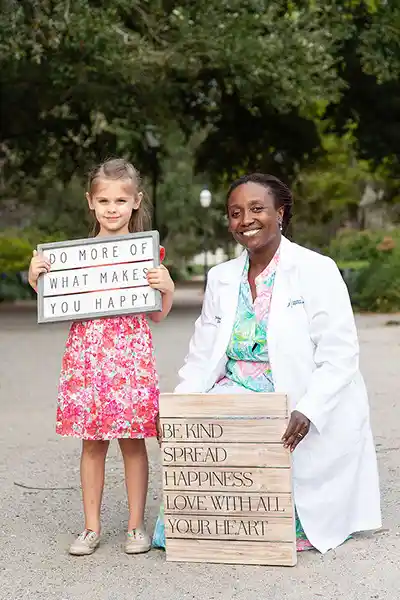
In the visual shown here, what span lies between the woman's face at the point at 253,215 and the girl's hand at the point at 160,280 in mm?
381

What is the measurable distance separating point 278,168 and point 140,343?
20.6 metres

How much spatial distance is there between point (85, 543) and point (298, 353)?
1210 millimetres

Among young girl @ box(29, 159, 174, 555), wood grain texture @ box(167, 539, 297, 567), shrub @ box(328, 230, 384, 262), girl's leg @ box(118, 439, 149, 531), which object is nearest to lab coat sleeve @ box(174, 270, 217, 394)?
young girl @ box(29, 159, 174, 555)

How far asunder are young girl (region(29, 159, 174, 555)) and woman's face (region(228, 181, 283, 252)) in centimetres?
40

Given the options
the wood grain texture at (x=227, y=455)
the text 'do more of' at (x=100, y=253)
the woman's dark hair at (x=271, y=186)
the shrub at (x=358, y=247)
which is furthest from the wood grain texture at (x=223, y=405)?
the shrub at (x=358, y=247)

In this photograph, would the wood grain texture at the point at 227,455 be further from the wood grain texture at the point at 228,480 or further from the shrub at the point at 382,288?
the shrub at the point at 382,288

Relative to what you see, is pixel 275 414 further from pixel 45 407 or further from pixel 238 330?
pixel 45 407

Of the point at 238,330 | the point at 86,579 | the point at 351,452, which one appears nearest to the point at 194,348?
the point at 238,330

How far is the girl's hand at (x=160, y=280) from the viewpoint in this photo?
438 cm

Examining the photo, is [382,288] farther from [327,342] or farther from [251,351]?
[327,342]

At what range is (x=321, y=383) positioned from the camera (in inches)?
169

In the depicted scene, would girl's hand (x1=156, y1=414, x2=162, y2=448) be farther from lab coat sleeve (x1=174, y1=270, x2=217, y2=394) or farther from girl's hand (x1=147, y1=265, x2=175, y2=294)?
girl's hand (x1=147, y1=265, x2=175, y2=294)

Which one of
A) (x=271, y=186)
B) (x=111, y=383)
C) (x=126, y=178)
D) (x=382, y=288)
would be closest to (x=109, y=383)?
(x=111, y=383)

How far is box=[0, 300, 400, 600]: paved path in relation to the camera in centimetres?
393
